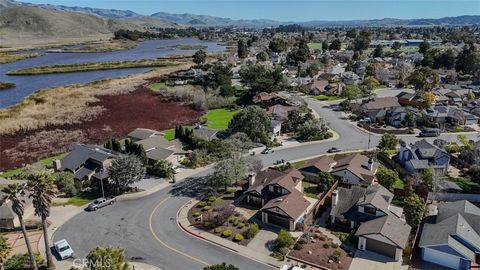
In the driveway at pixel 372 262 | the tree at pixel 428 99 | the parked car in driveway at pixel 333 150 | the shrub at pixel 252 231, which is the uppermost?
the tree at pixel 428 99

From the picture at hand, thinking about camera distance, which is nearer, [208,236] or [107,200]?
[208,236]

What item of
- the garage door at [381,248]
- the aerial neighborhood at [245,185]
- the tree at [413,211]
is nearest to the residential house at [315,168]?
the aerial neighborhood at [245,185]

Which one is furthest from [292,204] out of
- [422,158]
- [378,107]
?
[378,107]

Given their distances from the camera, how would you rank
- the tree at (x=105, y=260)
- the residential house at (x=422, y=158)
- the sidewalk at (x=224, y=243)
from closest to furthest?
the tree at (x=105, y=260) < the sidewalk at (x=224, y=243) < the residential house at (x=422, y=158)

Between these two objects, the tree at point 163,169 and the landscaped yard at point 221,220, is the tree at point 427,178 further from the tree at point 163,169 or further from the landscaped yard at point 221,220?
the tree at point 163,169

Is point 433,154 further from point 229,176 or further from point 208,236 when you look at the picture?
point 208,236

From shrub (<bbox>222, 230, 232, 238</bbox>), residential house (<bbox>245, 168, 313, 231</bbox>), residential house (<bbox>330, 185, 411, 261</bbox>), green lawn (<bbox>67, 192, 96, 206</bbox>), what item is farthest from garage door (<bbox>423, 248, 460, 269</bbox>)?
green lawn (<bbox>67, 192, 96, 206</bbox>)

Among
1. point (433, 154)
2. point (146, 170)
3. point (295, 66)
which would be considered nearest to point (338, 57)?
point (295, 66)
